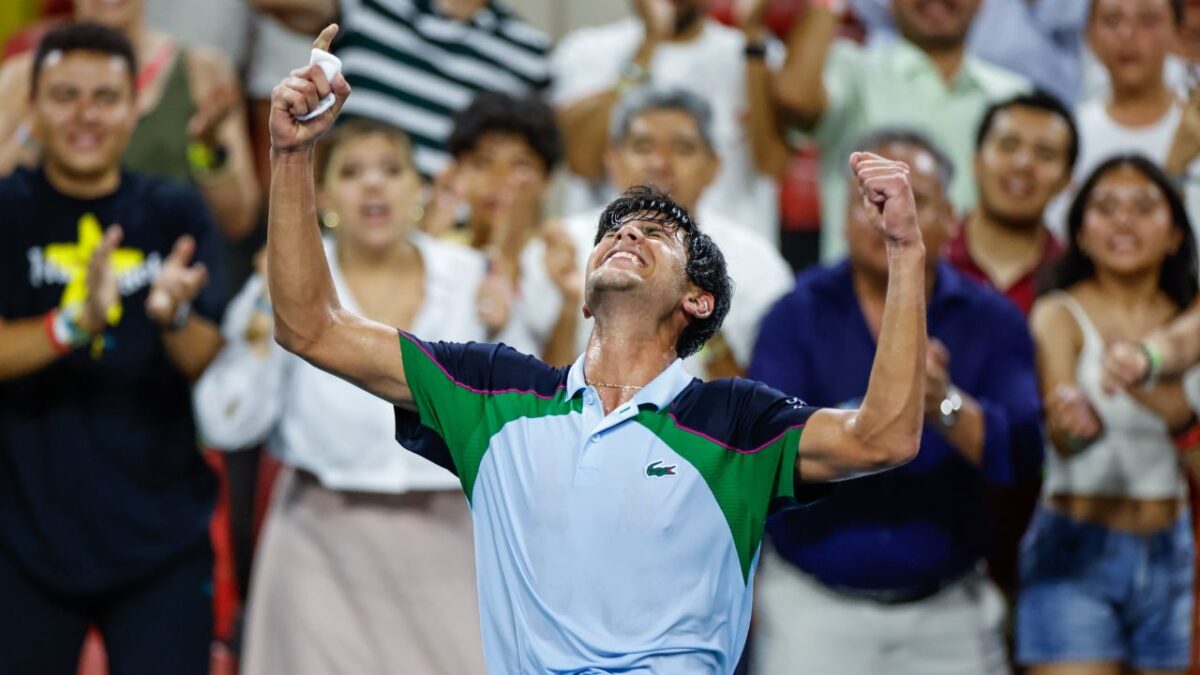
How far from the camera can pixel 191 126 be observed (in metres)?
5.71

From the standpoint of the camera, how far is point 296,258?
10.8ft

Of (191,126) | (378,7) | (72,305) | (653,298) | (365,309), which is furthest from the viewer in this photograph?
(378,7)

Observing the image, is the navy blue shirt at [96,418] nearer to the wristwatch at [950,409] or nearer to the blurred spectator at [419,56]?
the blurred spectator at [419,56]

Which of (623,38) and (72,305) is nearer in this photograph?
(72,305)

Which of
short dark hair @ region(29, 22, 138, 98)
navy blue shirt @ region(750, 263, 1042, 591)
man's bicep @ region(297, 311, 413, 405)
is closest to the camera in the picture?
man's bicep @ region(297, 311, 413, 405)

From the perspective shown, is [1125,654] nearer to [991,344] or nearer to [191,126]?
[991,344]

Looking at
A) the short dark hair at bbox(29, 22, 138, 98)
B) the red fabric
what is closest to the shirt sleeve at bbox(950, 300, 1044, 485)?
the red fabric

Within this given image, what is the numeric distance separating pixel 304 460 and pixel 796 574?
136 cm

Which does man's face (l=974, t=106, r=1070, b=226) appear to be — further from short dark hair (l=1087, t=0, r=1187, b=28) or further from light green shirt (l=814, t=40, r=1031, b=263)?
short dark hair (l=1087, t=0, r=1187, b=28)

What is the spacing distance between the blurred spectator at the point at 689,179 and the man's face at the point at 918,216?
1.49 feet

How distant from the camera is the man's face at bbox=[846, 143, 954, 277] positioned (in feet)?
16.2

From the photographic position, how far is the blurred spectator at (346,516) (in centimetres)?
508

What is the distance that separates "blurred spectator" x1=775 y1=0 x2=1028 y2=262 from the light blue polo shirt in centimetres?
281

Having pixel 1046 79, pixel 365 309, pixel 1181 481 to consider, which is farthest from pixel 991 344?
pixel 1046 79
